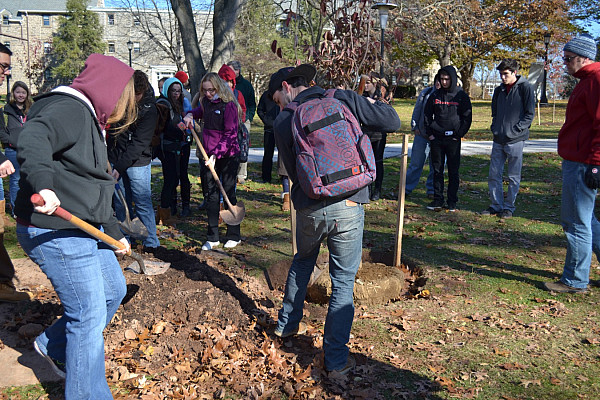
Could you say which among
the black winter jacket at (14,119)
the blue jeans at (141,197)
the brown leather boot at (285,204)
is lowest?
the brown leather boot at (285,204)

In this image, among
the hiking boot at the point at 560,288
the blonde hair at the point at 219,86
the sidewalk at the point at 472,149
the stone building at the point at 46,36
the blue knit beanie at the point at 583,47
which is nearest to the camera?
the blue knit beanie at the point at 583,47

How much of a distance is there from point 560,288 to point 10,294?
5320mm

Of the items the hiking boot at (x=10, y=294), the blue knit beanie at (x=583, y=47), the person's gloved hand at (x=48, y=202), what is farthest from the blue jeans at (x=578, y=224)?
the hiking boot at (x=10, y=294)

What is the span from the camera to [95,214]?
9.78 ft

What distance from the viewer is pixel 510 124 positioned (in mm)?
8109

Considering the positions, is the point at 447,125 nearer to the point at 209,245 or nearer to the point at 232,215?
the point at 232,215

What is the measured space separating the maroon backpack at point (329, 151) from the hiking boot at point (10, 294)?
10.3ft

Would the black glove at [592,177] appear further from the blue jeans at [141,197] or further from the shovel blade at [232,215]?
the blue jeans at [141,197]

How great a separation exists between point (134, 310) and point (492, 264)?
407cm

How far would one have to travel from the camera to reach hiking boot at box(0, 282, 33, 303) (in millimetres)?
4891

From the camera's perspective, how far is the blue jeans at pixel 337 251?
3557mm

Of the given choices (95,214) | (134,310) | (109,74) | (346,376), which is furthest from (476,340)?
(109,74)

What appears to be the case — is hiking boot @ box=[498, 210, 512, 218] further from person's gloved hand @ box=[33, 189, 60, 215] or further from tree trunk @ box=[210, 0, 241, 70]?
person's gloved hand @ box=[33, 189, 60, 215]

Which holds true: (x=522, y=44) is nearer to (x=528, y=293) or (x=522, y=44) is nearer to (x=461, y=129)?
(x=461, y=129)
